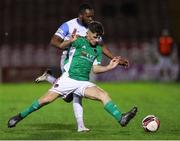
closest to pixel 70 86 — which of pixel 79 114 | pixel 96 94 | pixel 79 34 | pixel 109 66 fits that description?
pixel 96 94

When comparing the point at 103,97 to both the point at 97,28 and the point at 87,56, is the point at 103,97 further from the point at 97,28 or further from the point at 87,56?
the point at 97,28

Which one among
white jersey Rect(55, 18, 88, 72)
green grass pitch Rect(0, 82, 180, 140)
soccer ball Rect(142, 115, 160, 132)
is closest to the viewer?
green grass pitch Rect(0, 82, 180, 140)

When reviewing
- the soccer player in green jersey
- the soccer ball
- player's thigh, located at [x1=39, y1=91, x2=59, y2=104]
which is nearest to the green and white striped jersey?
the soccer player in green jersey

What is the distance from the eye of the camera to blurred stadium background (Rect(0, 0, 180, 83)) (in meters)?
33.8

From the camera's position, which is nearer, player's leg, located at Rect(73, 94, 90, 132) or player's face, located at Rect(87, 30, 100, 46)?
player's face, located at Rect(87, 30, 100, 46)

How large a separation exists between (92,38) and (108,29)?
25062mm

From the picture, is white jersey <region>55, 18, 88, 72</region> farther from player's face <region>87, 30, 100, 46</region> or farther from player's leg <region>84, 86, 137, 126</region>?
player's leg <region>84, 86, 137, 126</region>

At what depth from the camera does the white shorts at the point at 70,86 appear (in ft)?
38.7

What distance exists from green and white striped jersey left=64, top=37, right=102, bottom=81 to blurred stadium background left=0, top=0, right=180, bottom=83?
1996 centimetres

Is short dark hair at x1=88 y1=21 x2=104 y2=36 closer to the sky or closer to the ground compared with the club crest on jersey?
closer to the sky

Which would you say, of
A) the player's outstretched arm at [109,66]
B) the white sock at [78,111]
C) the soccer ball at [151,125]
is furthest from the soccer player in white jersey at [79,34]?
the soccer ball at [151,125]

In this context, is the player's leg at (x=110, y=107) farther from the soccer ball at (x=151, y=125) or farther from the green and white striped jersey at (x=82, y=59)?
the soccer ball at (x=151, y=125)

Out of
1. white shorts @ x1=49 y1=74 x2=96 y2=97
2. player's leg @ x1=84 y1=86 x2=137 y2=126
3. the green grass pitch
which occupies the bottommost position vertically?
the green grass pitch

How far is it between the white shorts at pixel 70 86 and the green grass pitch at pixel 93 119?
70cm
